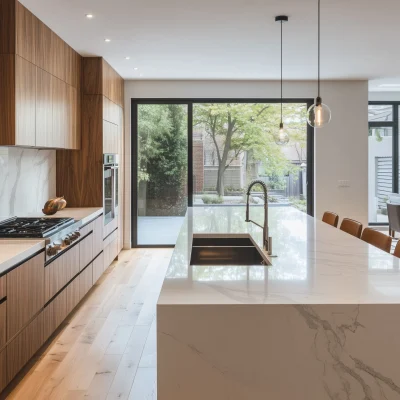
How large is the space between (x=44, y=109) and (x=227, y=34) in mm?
1950

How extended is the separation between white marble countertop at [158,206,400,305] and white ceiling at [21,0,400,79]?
207 cm

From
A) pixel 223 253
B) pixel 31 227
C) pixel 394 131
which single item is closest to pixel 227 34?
pixel 223 253

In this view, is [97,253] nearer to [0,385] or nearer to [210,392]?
[0,385]

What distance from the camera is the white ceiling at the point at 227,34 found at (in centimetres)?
385

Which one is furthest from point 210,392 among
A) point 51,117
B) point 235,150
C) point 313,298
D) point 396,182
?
point 396,182

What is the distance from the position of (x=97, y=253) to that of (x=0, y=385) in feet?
8.44

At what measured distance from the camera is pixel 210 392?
1.57 metres

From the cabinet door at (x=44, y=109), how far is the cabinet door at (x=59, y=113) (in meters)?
0.11

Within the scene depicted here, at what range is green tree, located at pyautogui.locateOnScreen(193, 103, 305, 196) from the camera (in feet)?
23.9

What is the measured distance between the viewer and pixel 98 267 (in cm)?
506

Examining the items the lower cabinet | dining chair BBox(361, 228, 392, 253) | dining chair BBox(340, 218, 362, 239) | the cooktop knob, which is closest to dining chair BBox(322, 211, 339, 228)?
dining chair BBox(340, 218, 362, 239)

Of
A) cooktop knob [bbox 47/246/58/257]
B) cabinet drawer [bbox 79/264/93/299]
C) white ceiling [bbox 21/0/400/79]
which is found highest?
white ceiling [bbox 21/0/400/79]

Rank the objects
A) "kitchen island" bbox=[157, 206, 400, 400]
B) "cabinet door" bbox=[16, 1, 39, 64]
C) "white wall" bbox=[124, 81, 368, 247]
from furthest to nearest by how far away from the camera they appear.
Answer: "white wall" bbox=[124, 81, 368, 247] < "cabinet door" bbox=[16, 1, 39, 64] < "kitchen island" bbox=[157, 206, 400, 400]

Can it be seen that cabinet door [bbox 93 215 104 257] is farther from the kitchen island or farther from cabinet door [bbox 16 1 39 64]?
the kitchen island
